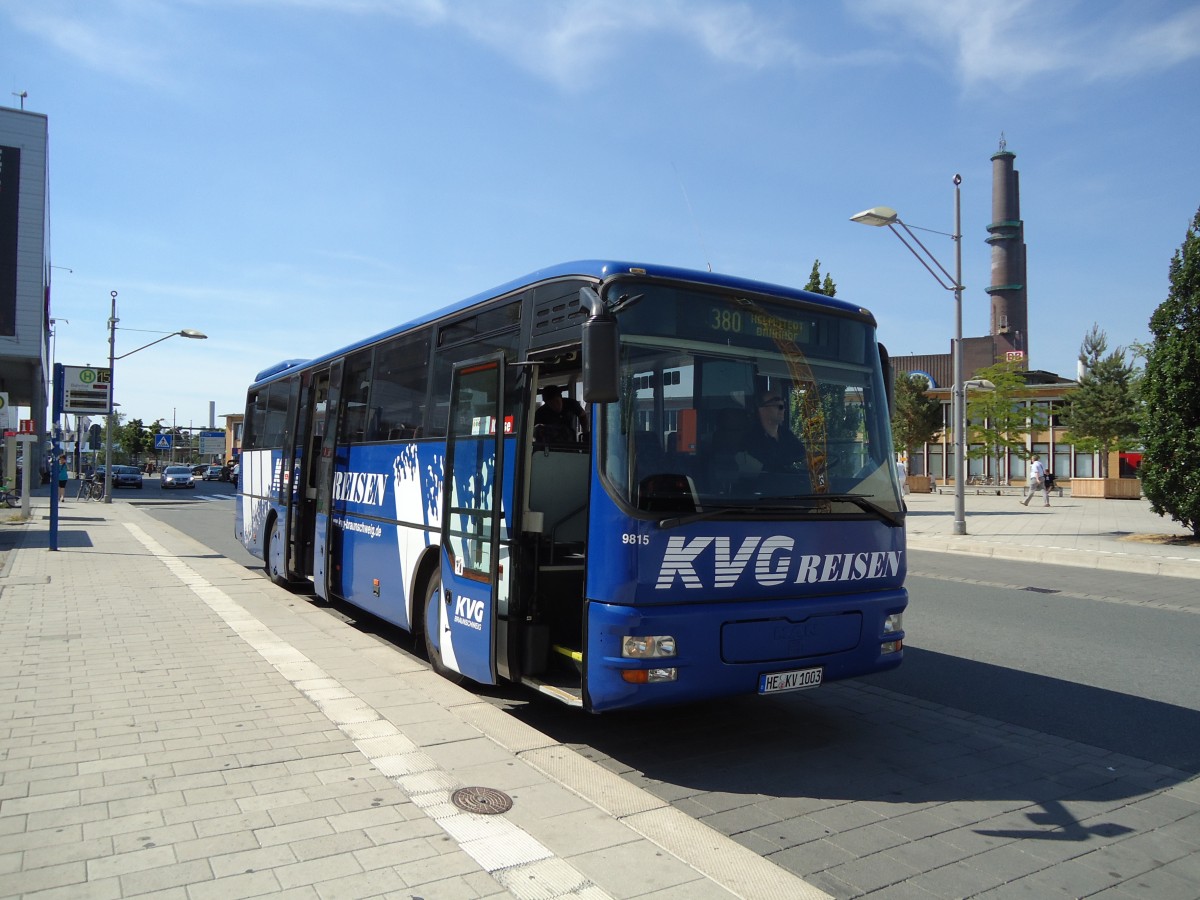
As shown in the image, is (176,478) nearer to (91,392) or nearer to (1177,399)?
(91,392)

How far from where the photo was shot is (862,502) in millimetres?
5973

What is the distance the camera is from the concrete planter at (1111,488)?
43.0 meters

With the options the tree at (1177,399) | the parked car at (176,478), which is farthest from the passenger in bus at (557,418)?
the parked car at (176,478)

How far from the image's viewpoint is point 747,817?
475 cm


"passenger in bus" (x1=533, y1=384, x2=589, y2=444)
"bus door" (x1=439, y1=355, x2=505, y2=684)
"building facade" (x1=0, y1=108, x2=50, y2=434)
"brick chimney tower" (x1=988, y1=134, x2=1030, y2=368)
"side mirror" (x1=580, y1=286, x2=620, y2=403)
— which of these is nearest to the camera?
"side mirror" (x1=580, y1=286, x2=620, y2=403)

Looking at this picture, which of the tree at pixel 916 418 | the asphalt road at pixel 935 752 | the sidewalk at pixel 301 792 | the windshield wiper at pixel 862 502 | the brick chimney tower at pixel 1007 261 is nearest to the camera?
the sidewalk at pixel 301 792

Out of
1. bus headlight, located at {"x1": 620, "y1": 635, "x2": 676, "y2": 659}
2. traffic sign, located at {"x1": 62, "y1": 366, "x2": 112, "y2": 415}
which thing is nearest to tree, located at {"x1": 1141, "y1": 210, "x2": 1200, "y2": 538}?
bus headlight, located at {"x1": 620, "y1": 635, "x2": 676, "y2": 659}

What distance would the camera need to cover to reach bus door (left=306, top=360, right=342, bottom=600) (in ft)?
34.2

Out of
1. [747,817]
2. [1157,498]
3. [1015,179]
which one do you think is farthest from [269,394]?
[1015,179]

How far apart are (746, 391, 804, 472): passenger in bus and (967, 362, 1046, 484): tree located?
1568 inches

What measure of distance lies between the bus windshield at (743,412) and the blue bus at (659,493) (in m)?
0.01

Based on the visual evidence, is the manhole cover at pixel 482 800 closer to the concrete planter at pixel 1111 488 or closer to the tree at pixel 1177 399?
the tree at pixel 1177 399

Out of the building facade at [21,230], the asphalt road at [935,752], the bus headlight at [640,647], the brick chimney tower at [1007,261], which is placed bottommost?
the asphalt road at [935,752]

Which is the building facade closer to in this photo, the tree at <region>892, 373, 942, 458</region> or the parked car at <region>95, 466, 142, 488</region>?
the parked car at <region>95, 466, 142, 488</region>
